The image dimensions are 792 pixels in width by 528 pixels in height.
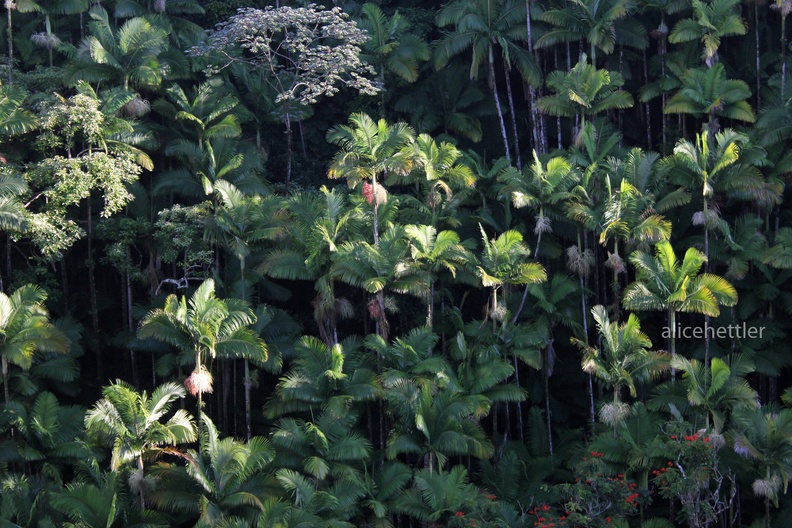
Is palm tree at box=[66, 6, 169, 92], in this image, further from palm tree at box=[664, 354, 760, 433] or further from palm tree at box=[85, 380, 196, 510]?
palm tree at box=[664, 354, 760, 433]

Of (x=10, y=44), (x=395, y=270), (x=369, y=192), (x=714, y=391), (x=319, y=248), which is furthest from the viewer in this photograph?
(x=10, y=44)

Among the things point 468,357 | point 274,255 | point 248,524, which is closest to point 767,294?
point 468,357

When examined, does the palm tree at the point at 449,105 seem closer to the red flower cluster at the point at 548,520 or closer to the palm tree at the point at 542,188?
the palm tree at the point at 542,188

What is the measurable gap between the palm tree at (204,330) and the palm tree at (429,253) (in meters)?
3.36

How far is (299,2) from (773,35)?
1301cm

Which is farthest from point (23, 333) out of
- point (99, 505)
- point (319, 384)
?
point (319, 384)

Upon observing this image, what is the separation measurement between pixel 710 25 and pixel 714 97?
1865mm

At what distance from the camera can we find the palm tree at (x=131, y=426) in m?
19.8

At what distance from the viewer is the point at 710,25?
26.5 meters

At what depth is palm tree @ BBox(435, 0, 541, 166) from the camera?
27734mm

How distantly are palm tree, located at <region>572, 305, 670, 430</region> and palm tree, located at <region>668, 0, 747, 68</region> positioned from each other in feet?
27.6

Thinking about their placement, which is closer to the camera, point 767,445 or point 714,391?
point 767,445

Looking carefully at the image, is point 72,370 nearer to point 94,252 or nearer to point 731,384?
point 94,252

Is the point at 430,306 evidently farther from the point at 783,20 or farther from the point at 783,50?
the point at 783,20
